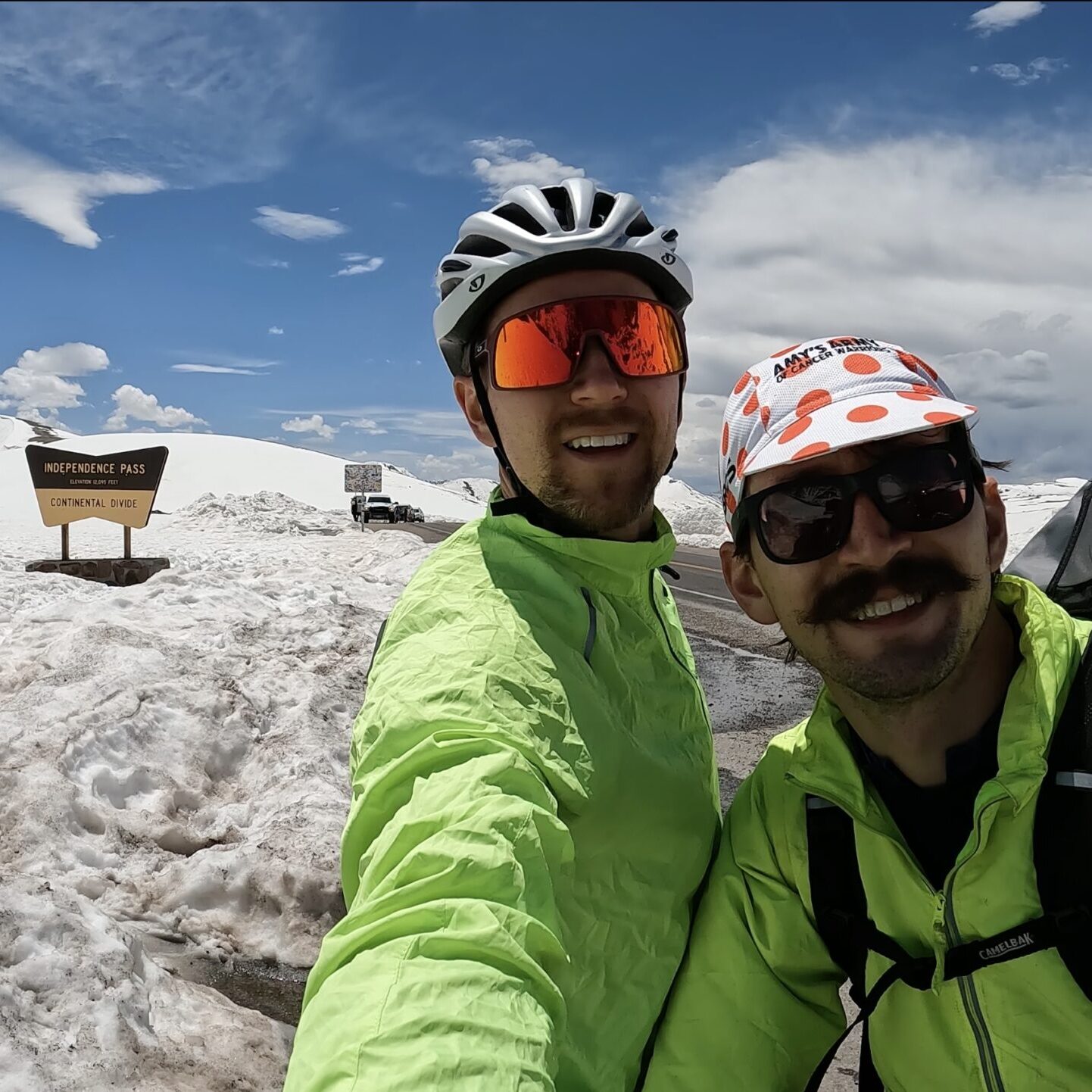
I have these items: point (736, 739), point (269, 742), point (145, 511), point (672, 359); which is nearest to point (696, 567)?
point (145, 511)

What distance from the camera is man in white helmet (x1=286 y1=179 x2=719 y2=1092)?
132cm

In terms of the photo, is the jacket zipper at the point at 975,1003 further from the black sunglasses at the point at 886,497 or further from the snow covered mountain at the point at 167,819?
the snow covered mountain at the point at 167,819

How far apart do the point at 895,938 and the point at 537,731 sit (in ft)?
3.20

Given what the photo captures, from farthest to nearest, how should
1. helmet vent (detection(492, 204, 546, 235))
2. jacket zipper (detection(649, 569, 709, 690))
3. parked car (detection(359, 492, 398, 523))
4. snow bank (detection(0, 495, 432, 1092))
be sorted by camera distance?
Answer: 1. parked car (detection(359, 492, 398, 523))
2. snow bank (detection(0, 495, 432, 1092))
3. helmet vent (detection(492, 204, 546, 235))
4. jacket zipper (detection(649, 569, 709, 690))

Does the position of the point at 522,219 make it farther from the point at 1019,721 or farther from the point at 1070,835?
the point at 1070,835

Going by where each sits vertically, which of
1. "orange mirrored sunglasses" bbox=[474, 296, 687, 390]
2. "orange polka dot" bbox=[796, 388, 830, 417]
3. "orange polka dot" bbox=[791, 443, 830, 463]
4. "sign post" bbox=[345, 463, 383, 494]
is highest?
"sign post" bbox=[345, 463, 383, 494]

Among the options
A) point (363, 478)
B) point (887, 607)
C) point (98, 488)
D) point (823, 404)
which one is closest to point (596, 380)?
point (823, 404)

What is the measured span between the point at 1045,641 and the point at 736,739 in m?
5.41

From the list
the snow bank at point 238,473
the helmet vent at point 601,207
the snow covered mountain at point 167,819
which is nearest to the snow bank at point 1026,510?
the snow covered mountain at point 167,819

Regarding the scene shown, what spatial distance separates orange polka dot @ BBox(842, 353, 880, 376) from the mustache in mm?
455

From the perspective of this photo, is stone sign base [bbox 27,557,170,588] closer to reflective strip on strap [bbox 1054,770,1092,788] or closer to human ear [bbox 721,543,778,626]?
human ear [bbox 721,543,778,626]

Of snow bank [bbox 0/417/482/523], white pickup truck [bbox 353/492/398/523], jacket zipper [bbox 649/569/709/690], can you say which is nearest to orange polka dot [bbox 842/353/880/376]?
jacket zipper [bbox 649/569/709/690]

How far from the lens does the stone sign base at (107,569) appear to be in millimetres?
13594

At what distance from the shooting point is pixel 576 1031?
1.80m
